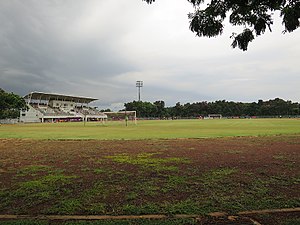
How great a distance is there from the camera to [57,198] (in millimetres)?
4027

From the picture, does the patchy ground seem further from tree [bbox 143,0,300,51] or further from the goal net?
the goal net

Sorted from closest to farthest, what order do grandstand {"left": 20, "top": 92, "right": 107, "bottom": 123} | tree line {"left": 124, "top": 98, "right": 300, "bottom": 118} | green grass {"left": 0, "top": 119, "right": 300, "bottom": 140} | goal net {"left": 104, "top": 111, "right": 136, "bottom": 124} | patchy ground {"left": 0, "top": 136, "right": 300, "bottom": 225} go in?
patchy ground {"left": 0, "top": 136, "right": 300, "bottom": 225} < green grass {"left": 0, "top": 119, "right": 300, "bottom": 140} < goal net {"left": 104, "top": 111, "right": 136, "bottom": 124} < grandstand {"left": 20, "top": 92, "right": 107, "bottom": 123} < tree line {"left": 124, "top": 98, "right": 300, "bottom": 118}

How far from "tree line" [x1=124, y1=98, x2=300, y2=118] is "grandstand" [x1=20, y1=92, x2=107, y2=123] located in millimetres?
26281

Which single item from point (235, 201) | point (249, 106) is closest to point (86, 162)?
point (235, 201)

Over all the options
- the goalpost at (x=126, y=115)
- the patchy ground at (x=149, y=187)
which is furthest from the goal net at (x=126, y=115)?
the patchy ground at (x=149, y=187)

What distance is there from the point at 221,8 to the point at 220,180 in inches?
133

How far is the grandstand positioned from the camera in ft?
243

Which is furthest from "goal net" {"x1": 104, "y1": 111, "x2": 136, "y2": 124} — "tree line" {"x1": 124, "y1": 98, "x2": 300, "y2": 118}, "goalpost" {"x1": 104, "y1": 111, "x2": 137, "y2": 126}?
"tree line" {"x1": 124, "y1": 98, "x2": 300, "y2": 118}

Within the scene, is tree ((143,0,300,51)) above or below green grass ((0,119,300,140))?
above

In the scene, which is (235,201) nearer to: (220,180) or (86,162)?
(220,180)

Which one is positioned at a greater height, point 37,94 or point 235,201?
point 37,94

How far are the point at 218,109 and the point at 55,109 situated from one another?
72.8m

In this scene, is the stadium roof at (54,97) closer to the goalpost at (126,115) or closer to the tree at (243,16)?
the goalpost at (126,115)

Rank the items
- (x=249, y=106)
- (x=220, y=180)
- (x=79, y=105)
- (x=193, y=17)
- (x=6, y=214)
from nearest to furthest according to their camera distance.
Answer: (x=6, y=214) → (x=193, y=17) → (x=220, y=180) → (x=79, y=105) → (x=249, y=106)
